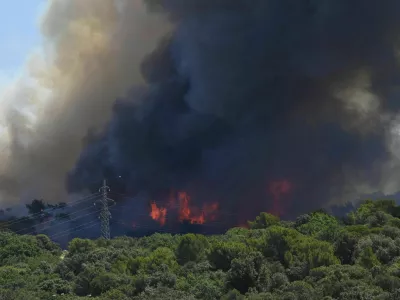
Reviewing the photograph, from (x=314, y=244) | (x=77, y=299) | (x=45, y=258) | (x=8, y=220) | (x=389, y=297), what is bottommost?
(x=389, y=297)

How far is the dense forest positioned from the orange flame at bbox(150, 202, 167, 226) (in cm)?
2188

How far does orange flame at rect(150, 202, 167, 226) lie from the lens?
90.1m

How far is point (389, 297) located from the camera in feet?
116

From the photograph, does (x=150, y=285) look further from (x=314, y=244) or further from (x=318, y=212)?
(x=318, y=212)

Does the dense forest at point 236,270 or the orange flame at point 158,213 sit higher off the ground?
the orange flame at point 158,213

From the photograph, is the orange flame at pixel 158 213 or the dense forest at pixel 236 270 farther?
the orange flame at pixel 158 213

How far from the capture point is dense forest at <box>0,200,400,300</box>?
40.4 m

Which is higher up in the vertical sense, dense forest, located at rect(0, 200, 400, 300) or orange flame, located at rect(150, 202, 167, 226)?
orange flame, located at rect(150, 202, 167, 226)

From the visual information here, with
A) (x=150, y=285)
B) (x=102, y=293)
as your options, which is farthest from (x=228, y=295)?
(x=102, y=293)

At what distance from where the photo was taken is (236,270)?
45.7 meters

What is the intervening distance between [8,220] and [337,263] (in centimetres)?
7188

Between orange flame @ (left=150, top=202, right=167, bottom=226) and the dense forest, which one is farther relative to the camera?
orange flame @ (left=150, top=202, right=167, bottom=226)

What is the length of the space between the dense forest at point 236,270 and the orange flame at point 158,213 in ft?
71.8

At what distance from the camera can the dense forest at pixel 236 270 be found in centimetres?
4038
